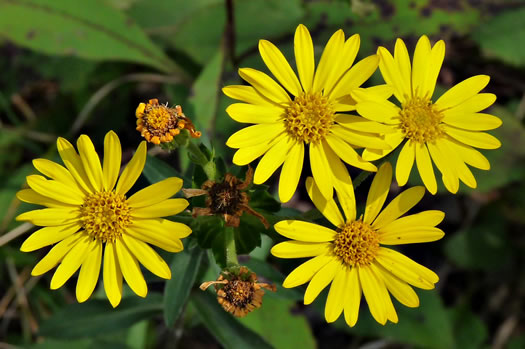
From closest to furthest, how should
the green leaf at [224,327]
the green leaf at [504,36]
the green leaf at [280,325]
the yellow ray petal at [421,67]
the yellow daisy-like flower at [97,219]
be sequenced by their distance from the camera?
the yellow daisy-like flower at [97,219] < the yellow ray petal at [421,67] < the green leaf at [224,327] < the green leaf at [280,325] < the green leaf at [504,36]

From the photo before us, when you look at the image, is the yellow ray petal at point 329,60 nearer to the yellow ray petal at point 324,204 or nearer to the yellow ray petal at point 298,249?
the yellow ray petal at point 324,204

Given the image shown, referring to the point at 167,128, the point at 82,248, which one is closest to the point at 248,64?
the point at 167,128

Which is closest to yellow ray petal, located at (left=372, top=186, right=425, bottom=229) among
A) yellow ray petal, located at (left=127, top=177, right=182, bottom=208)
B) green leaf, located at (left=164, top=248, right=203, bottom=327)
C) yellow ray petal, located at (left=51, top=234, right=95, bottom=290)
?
green leaf, located at (left=164, top=248, right=203, bottom=327)

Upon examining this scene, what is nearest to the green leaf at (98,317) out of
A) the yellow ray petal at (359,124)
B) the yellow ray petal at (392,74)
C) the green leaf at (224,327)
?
the green leaf at (224,327)

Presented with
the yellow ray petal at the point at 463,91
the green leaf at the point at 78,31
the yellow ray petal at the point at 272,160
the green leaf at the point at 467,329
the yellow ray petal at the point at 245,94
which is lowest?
the green leaf at the point at 467,329

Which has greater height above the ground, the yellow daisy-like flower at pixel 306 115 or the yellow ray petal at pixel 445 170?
the yellow daisy-like flower at pixel 306 115

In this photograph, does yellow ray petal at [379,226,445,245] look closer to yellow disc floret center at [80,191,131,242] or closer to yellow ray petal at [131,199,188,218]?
yellow ray petal at [131,199,188,218]

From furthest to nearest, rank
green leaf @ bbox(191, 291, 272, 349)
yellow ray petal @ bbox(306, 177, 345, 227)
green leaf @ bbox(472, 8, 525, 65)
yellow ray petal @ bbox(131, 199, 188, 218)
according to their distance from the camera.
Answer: green leaf @ bbox(472, 8, 525, 65) < green leaf @ bbox(191, 291, 272, 349) < yellow ray petal @ bbox(306, 177, 345, 227) < yellow ray petal @ bbox(131, 199, 188, 218)
